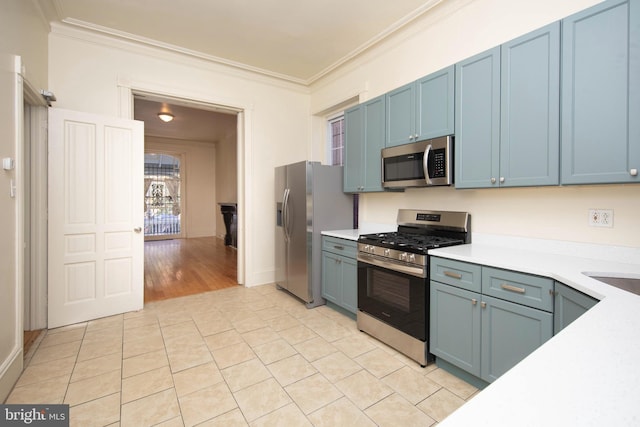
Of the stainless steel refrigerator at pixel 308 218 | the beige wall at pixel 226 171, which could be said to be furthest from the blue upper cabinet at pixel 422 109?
the beige wall at pixel 226 171

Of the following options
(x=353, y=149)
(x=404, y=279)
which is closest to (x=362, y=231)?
(x=353, y=149)

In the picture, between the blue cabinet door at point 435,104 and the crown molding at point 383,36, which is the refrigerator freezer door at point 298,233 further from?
the crown molding at point 383,36

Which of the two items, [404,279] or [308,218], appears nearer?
[404,279]

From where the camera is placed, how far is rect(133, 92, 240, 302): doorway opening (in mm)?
6434

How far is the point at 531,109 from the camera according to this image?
6.25 feet

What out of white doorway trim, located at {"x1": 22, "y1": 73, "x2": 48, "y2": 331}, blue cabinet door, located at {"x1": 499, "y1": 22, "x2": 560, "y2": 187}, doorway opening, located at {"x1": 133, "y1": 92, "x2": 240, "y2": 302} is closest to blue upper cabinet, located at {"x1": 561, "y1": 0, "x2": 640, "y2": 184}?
blue cabinet door, located at {"x1": 499, "y1": 22, "x2": 560, "y2": 187}

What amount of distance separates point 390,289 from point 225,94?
129 inches

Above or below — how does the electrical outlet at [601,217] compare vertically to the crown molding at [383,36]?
below

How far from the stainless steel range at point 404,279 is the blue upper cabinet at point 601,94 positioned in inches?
37.3

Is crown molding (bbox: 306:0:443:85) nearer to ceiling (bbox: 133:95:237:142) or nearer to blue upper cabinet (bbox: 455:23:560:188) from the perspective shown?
blue upper cabinet (bbox: 455:23:560:188)

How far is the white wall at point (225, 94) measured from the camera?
10.3 feet

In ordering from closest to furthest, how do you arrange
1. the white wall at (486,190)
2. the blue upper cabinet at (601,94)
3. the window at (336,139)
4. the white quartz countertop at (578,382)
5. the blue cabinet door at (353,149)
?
1. the white quartz countertop at (578,382)
2. the blue upper cabinet at (601,94)
3. the white wall at (486,190)
4. the blue cabinet door at (353,149)
5. the window at (336,139)

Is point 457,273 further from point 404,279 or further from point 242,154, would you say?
point 242,154

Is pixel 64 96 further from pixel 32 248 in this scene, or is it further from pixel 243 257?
pixel 243 257
